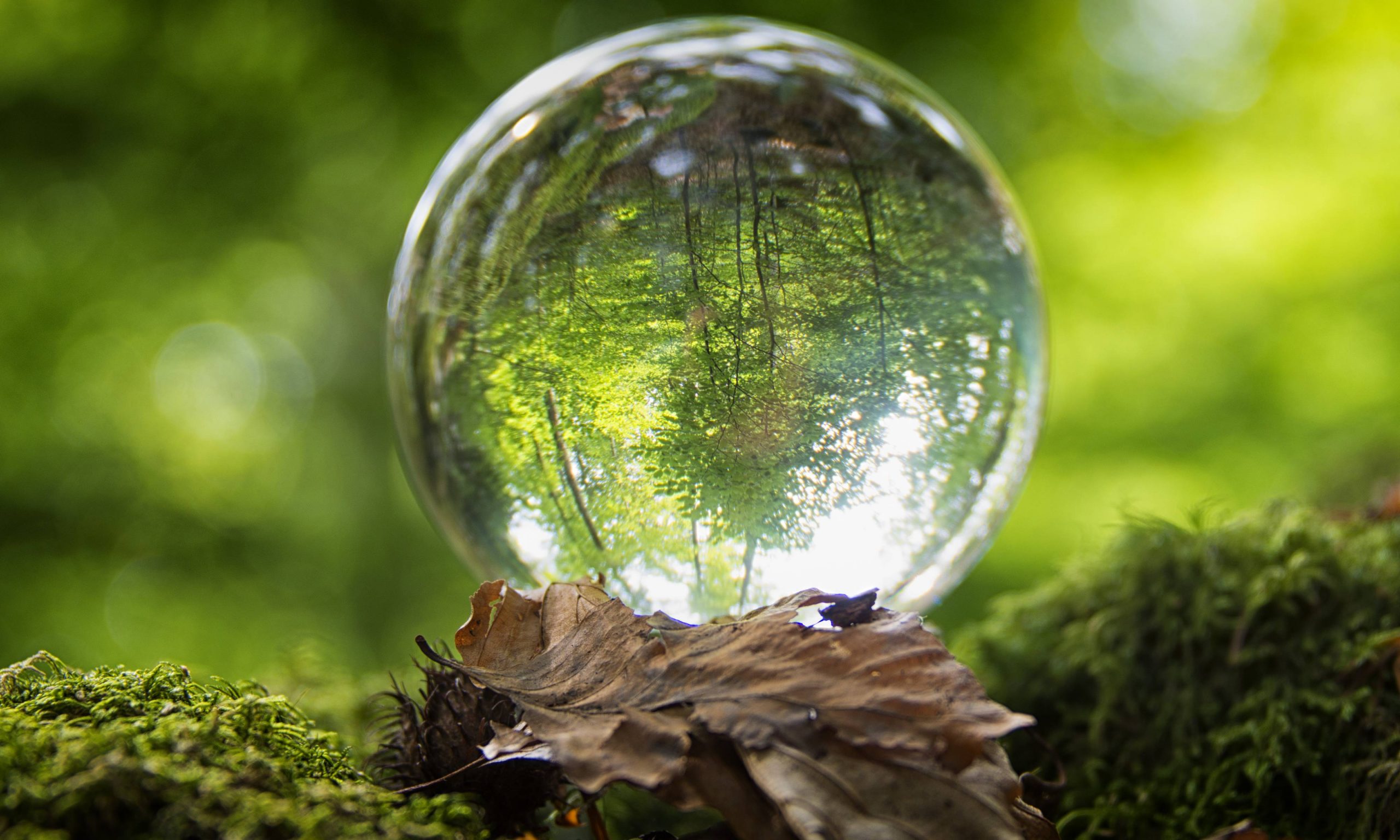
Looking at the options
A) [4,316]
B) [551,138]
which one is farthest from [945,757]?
[4,316]

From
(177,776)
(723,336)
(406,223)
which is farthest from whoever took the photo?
(406,223)

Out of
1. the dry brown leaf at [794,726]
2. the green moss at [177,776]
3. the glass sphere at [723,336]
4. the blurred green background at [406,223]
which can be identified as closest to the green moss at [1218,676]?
the glass sphere at [723,336]

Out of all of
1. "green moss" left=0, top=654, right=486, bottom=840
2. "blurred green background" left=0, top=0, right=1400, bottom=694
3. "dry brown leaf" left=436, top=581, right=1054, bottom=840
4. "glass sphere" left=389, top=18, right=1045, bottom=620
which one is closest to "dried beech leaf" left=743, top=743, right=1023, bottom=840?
"dry brown leaf" left=436, top=581, right=1054, bottom=840

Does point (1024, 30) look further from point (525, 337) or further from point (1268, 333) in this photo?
point (525, 337)

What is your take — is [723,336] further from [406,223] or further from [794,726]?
[406,223]

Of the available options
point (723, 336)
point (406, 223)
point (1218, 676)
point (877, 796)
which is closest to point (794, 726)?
point (877, 796)

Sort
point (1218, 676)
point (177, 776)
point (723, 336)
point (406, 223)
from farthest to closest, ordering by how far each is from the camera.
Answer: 1. point (406, 223)
2. point (1218, 676)
3. point (723, 336)
4. point (177, 776)
